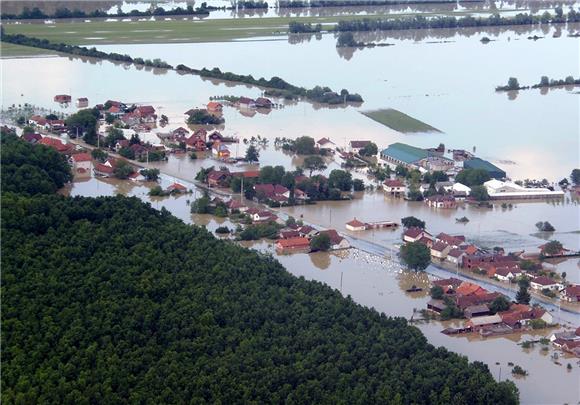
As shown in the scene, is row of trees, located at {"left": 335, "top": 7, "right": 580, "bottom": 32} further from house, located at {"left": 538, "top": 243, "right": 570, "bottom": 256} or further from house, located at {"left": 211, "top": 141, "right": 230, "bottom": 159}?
house, located at {"left": 538, "top": 243, "right": 570, "bottom": 256}

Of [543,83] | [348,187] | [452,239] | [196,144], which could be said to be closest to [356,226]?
[452,239]

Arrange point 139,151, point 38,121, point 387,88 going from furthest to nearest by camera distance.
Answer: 1. point 387,88
2. point 38,121
3. point 139,151

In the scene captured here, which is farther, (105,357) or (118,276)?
(118,276)

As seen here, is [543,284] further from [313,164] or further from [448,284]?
[313,164]

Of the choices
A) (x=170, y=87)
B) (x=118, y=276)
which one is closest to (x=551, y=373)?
(x=118, y=276)

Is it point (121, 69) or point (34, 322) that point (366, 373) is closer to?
point (34, 322)

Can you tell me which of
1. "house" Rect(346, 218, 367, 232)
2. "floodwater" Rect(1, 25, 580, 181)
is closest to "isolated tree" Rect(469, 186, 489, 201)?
"floodwater" Rect(1, 25, 580, 181)
